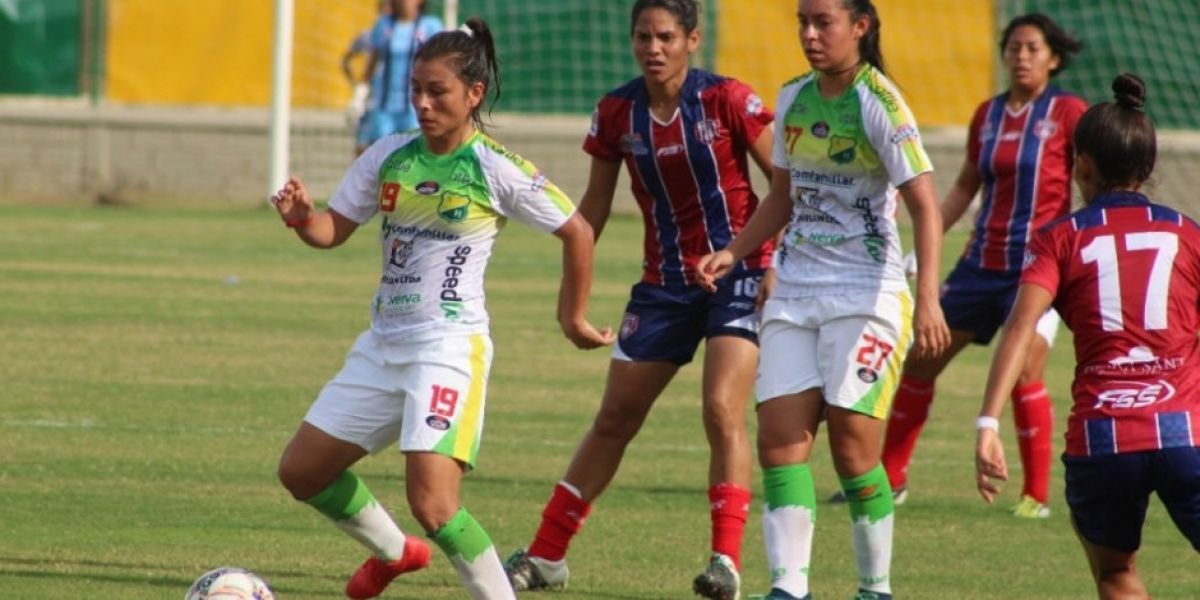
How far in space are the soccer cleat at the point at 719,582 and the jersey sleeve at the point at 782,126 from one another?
1.27 meters

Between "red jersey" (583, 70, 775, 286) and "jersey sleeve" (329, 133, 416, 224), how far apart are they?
3.45 feet

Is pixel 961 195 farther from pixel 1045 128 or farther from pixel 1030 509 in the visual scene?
pixel 1030 509

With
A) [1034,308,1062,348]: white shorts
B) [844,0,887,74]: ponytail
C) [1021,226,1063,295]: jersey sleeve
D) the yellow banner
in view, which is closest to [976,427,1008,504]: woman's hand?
[1021,226,1063,295]: jersey sleeve

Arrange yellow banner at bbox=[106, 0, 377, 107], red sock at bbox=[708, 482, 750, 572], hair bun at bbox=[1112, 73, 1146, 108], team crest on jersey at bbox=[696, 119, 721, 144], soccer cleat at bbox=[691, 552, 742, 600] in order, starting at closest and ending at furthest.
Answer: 1. hair bun at bbox=[1112, 73, 1146, 108]
2. soccer cleat at bbox=[691, 552, 742, 600]
3. red sock at bbox=[708, 482, 750, 572]
4. team crest on jersey at bbox=[696, 119, 721, 144]
5. yellow banner at bbox=[106, 0, 377, 107]

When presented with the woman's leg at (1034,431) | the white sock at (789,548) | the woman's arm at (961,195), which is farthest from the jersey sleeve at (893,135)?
the woman's leg at (1034,431)

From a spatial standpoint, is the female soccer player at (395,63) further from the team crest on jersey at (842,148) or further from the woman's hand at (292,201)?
the woman's hand at (292,201)

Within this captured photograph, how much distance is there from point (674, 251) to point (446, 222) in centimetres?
125

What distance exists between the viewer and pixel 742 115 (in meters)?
7.09

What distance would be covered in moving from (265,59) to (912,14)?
23.2 ft

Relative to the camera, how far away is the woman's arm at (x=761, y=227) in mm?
6680

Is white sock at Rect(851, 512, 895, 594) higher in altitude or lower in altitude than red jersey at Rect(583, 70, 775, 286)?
lower

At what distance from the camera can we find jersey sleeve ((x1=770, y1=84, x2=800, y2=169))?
21.7 feet

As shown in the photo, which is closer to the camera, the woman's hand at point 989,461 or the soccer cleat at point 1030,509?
the woman's hand at point 989,461

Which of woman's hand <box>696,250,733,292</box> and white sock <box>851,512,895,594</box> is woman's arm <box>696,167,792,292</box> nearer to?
woman's hand <box>696,250,733,292</box>
